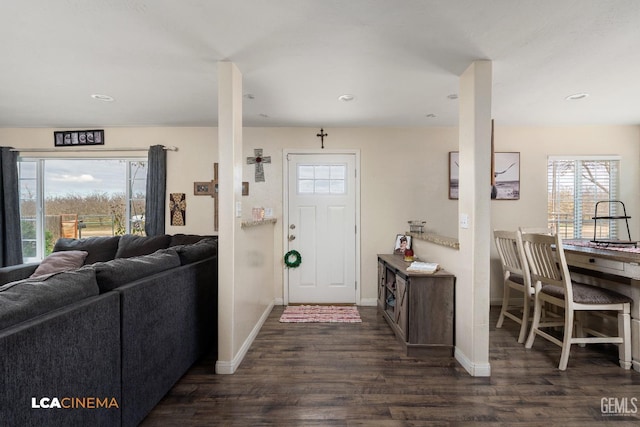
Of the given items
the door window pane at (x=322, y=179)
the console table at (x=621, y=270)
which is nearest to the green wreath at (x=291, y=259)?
the door window pane at (x=322, y=179)

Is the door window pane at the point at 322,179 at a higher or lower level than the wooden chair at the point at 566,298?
higher

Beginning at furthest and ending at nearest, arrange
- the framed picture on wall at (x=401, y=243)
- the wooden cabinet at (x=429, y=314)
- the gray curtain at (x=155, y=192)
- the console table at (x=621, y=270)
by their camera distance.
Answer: the gray curtain at (x=155, y=192) < the framed picture on wall at (x=401, y=243) < the wooden cabinet at (x=429, y=314) < the console table at (x=621, y=270)

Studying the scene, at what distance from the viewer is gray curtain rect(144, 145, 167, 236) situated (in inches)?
160

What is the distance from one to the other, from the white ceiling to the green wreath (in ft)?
5.96

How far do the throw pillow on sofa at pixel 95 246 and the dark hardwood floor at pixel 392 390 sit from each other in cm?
211

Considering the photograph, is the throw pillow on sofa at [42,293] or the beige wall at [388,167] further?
the beige wall at [388,167]

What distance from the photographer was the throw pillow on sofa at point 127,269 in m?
1.62

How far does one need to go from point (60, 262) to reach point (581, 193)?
649 centimetres

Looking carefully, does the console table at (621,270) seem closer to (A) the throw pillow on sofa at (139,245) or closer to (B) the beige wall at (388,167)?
(B) the beige wall at (388,167)

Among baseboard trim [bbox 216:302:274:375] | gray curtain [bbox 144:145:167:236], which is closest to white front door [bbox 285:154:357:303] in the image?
baseboard trim [bbox 216:302:274:375]

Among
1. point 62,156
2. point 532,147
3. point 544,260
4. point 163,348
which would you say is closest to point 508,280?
point 544,260

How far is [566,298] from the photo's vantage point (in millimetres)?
2459

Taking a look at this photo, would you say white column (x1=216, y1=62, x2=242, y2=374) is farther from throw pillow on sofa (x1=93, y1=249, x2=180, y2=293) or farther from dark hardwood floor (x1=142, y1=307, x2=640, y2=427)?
throw pillow on sofa (x1=93, y1=249, x2=180, y2=293)

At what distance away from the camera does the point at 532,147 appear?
4.16 meters
